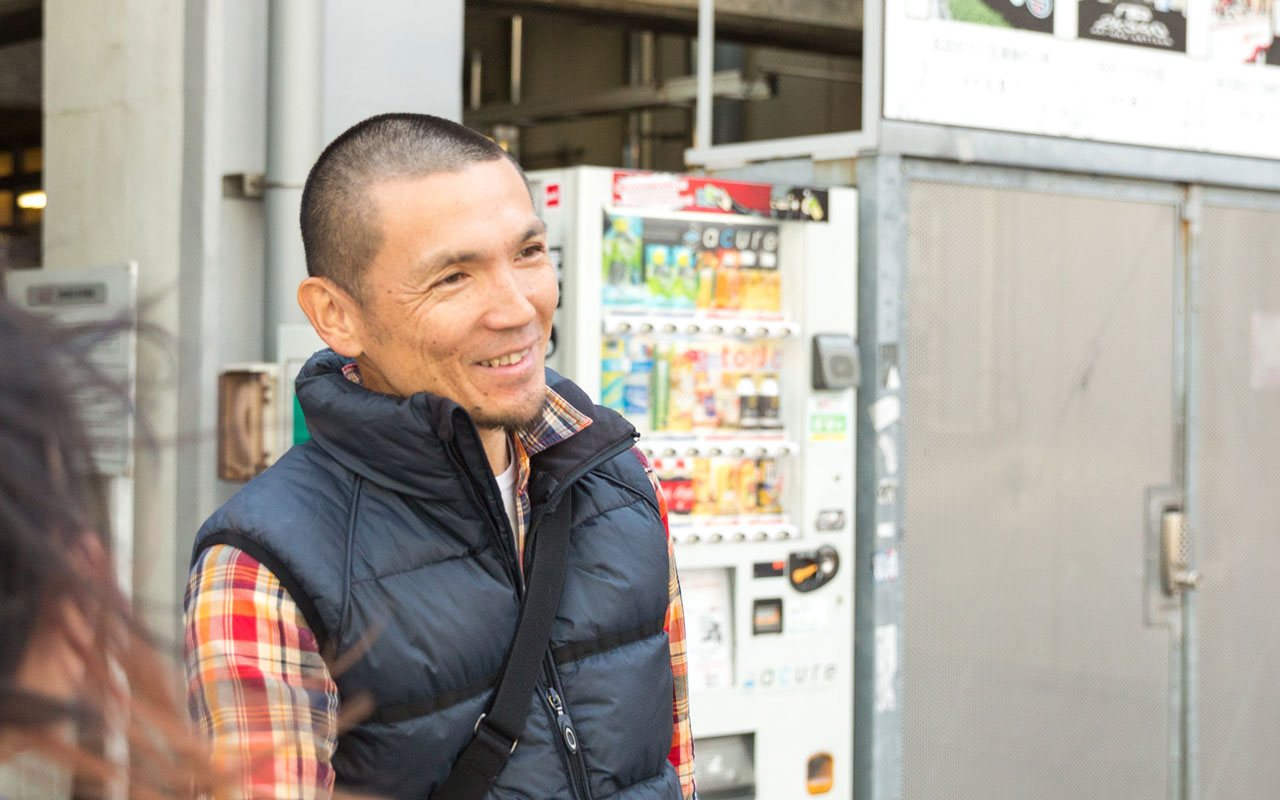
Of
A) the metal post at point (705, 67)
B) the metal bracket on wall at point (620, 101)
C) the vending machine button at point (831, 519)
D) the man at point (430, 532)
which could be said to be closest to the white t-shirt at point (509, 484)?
the man at point (430, 532)

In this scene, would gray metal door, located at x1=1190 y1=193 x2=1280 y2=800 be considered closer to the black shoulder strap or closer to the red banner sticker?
the red banner sticker

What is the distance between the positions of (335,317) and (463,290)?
0.65ft

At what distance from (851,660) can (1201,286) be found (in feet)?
6.33

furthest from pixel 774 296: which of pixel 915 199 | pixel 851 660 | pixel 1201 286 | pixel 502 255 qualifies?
pixel 502 255

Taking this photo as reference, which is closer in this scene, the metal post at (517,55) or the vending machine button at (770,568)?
the vending machine button at (770,568)

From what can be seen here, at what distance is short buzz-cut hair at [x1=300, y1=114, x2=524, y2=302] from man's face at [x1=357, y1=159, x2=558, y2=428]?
16 mm

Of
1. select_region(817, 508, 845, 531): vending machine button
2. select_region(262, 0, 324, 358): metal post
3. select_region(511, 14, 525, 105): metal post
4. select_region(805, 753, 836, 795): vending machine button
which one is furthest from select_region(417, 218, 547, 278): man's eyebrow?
select_region(511, 14, 525, 105): metal post

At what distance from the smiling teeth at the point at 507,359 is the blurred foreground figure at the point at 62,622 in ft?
3.89

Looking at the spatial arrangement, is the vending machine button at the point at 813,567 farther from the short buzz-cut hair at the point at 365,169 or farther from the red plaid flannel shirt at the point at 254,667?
the red plaid flannel shirt at the point at 254,667

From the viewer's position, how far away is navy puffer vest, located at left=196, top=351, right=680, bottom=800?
5.09 feet

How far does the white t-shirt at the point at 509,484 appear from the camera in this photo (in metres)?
1.82

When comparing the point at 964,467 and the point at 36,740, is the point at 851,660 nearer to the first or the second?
the point at 964,467

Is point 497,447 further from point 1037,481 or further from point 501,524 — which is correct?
point 1037,481

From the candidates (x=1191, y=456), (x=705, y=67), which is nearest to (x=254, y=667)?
(x=705, y=67)
